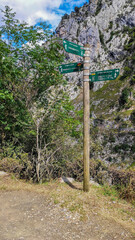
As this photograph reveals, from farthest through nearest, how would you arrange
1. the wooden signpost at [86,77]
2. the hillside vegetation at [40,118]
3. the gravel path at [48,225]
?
the hillside vegetation at [40,118], the wooden signpost at [86,77], the gravel path at [48,225]

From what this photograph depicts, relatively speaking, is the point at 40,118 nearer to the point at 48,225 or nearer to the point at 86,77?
the point at 86,77

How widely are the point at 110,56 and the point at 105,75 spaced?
10689 centimetres

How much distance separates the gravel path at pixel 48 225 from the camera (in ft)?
9.96

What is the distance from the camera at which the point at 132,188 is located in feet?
15.9

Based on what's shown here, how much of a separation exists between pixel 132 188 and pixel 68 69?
385 centimetres

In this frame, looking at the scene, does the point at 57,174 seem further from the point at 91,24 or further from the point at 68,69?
the point at 91,24

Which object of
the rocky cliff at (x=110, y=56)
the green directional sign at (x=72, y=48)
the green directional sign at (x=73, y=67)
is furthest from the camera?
the rocky cliff at (x=110, y=56)

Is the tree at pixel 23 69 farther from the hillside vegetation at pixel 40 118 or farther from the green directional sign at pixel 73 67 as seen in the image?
the green directional sign at pixel 73 67

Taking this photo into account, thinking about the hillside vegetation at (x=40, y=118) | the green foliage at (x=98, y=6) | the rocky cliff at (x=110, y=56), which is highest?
the green foliage at (x=98, y=6)

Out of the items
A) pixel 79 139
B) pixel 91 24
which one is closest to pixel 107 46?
pixel 91 24

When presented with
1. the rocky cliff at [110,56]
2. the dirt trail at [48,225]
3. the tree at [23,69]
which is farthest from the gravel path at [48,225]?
the rocky cliff at [110,56]

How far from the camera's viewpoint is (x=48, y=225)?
3371mm

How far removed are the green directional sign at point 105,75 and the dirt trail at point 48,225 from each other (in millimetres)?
3305

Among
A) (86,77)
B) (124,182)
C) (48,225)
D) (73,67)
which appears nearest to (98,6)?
(73,67)
